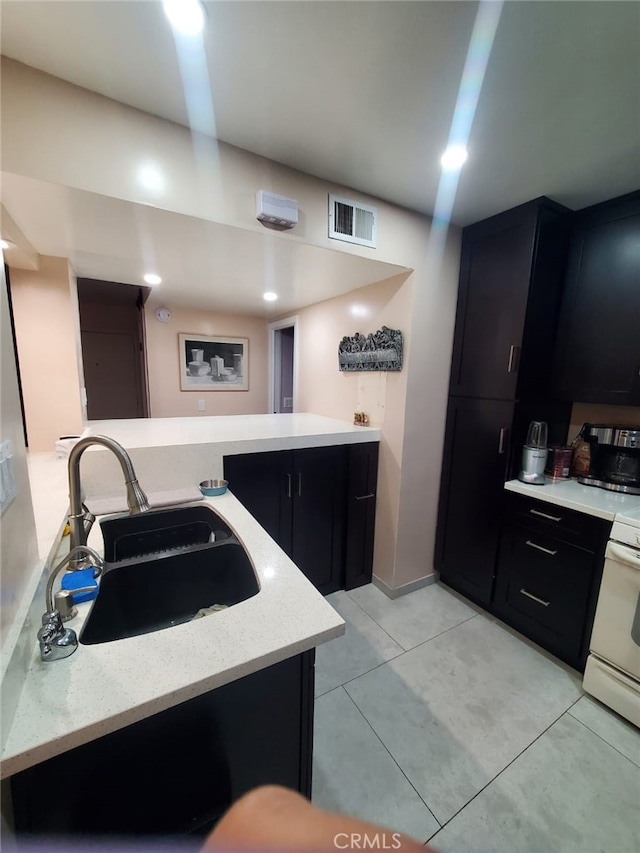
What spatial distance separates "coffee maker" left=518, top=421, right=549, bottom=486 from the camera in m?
1.93

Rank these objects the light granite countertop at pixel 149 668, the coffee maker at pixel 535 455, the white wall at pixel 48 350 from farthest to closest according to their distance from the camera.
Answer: the coffee maker at pixel 535 455
the white wall at pixel 48 350
the light granite countertop at pixel 149 668

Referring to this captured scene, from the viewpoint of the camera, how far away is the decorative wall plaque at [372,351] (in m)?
2.13

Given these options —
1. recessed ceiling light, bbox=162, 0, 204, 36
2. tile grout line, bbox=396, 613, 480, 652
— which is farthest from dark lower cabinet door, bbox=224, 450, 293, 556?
recessed ceiling light, bbox=162, 0, 204, 36

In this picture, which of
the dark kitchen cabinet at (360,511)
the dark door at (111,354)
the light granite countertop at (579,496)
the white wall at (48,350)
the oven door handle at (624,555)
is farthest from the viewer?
the dark door at (111,354)

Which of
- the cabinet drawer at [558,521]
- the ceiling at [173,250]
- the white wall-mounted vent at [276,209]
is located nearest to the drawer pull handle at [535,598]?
the cabinet drawer at [558,521]

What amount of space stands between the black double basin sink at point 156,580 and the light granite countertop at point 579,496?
1575 mm

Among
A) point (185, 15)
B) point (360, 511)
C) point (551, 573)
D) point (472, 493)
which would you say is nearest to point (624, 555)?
point (551, 573)

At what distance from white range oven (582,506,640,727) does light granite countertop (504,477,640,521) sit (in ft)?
0.20

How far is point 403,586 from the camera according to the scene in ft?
7.72

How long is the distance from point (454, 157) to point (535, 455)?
1561 millimetres

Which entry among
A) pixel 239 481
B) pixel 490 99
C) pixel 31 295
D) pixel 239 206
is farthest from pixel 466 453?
pixel 31 295

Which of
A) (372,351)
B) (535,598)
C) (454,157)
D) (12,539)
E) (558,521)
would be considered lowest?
(535,598)

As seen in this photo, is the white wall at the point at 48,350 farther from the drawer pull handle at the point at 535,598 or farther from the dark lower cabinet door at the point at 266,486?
A: the drawer pull handle at the point at 535,598

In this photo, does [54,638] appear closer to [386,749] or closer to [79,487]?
[79,487]
